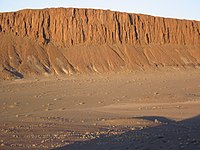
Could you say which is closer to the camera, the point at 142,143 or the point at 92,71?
the point at 142,143

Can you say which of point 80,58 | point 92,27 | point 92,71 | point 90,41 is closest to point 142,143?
point 92,71

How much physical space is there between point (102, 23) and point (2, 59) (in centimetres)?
2492

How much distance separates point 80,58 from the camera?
6644 cm

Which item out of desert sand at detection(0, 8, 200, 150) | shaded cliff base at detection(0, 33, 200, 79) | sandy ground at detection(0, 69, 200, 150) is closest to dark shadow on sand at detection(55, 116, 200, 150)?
sandy ground at detection(0, 69, 200, 150)

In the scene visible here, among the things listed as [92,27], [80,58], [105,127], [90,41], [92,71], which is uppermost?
[92,27]

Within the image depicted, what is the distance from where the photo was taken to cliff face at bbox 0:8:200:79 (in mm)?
63500

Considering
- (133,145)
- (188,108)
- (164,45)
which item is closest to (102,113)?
(188,108)

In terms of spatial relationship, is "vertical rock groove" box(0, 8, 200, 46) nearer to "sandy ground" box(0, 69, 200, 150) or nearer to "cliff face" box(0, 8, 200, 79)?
"cliff face" box(0, 8, 200, 79)

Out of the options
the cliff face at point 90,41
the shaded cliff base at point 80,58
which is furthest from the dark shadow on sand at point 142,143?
the cliff face at point 90,41

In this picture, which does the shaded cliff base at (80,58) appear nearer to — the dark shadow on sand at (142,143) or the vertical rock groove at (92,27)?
the vertical rock groove at (92,27)

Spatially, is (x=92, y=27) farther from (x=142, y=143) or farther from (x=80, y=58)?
(x=142, y=143)

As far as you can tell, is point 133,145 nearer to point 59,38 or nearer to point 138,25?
point 59,38

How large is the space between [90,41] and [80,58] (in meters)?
8.74

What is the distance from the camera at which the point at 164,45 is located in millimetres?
81812
